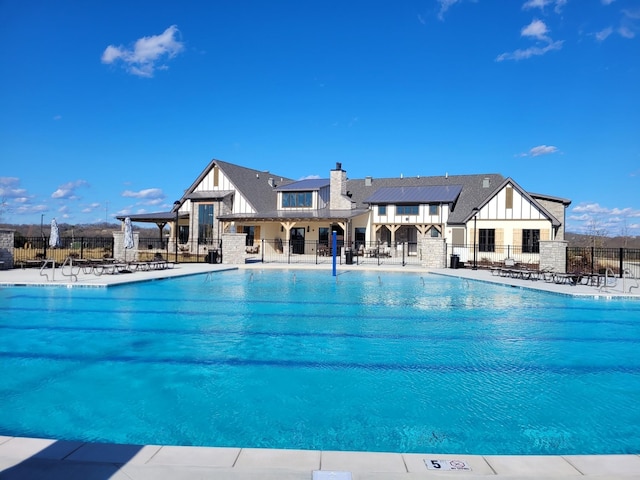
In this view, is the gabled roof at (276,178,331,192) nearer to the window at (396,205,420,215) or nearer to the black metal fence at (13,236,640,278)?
the black metal fence at (13,236,640,278)

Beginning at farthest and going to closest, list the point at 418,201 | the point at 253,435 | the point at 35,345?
the point at 418,201 → the point at 35,345 → the point at 253,435

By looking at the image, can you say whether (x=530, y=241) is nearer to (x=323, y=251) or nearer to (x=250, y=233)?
(x=323, y=251)

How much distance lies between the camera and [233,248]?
91.8ft

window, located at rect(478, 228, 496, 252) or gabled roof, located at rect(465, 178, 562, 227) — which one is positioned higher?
gabled roof, located at rect(465, 178, 562, 227)

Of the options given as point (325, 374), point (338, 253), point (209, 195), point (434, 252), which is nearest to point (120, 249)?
point (209, 195)

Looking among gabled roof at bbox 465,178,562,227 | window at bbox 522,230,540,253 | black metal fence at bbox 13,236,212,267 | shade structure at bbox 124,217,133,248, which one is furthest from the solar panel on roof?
shade structure at bbox 124,217,133,248

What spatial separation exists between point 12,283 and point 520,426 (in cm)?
1756

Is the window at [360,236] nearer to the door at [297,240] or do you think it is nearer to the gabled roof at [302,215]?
the gabled roof at [302,215]

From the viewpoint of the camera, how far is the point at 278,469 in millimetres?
3686

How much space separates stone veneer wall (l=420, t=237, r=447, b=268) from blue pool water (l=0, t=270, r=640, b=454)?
1228 centimetres

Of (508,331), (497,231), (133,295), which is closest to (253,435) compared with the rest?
(508,331)

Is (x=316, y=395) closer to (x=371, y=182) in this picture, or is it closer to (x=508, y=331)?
(x=508, y=331)

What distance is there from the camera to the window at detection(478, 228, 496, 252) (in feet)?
107

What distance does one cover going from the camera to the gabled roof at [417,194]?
35.5m
